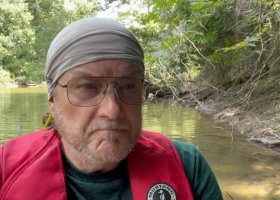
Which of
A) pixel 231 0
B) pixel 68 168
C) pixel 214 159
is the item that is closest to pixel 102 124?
pixel 68 168

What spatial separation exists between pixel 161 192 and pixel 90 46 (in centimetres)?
49

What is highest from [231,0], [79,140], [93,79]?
[231,0]

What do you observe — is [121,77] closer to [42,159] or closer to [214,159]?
[42,159]

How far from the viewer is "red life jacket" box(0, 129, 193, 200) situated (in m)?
1.26

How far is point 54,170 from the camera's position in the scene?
1316 mm

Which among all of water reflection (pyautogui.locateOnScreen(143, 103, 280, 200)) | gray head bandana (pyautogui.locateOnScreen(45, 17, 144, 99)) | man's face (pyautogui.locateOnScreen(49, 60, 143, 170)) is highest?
gray head bandana (pyautogui.locateOnScreen(45, 17, 144, 99))

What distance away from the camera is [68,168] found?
138cm

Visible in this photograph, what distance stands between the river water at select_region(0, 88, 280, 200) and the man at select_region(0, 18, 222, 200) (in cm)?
284

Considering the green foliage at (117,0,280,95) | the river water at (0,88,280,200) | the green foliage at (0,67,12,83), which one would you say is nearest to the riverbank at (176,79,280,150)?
the river water at (0,88,280,200)

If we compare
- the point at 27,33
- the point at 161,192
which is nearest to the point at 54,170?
the point at 161,192

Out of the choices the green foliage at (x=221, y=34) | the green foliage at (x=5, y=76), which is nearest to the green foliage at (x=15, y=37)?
the green foliage at (x=5, y=76)

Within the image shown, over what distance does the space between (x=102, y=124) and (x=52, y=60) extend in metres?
0.27

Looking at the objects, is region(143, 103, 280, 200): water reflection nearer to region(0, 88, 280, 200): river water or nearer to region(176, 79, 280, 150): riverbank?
region(0, 88, 280, 200): river water

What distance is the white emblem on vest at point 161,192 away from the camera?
1.31 metres
